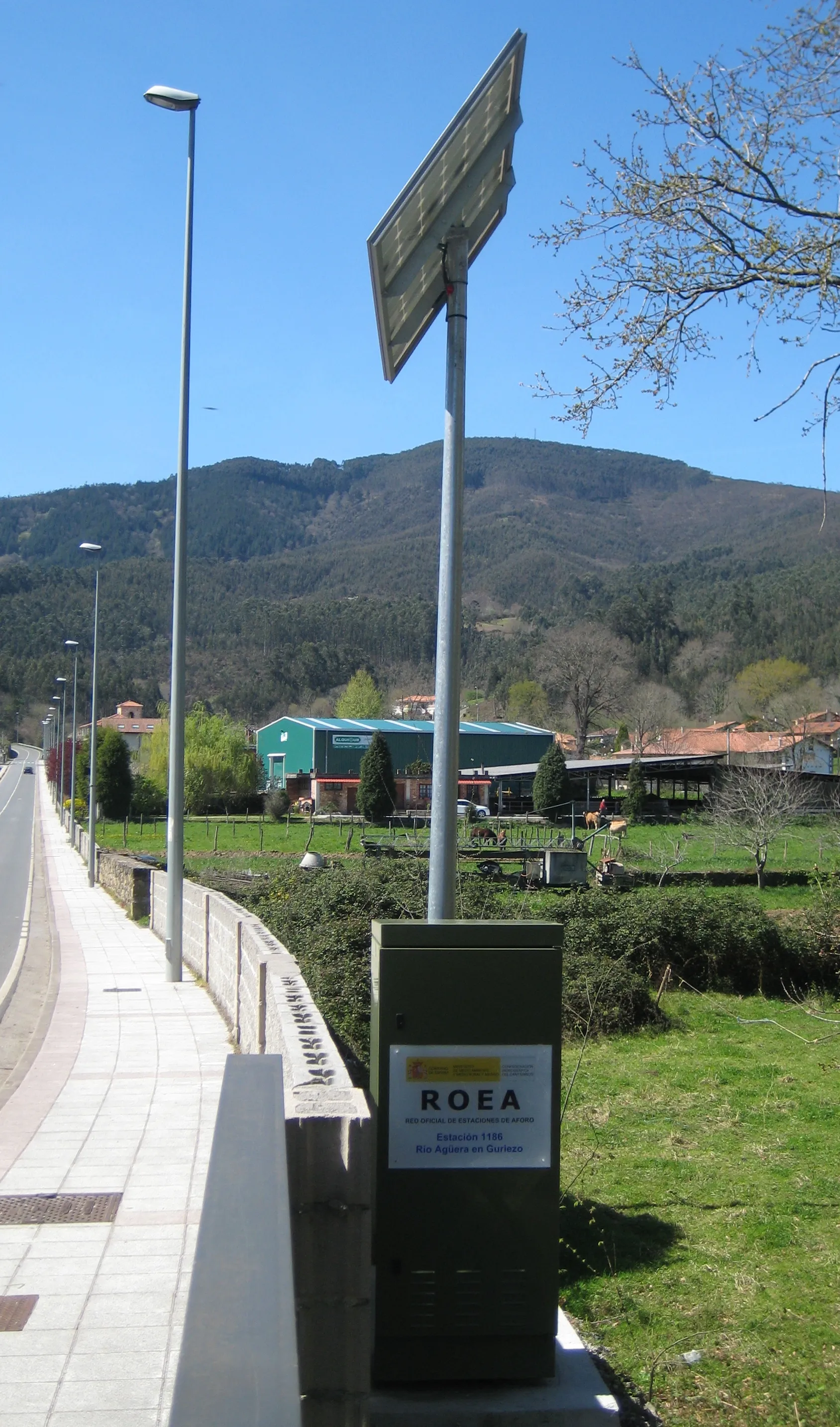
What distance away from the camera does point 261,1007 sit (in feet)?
25.7

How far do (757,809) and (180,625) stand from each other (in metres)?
28.5

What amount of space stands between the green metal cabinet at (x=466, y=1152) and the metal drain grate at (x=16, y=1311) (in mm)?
1937

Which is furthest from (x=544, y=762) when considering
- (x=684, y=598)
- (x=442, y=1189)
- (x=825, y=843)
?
(x=684, y=598)

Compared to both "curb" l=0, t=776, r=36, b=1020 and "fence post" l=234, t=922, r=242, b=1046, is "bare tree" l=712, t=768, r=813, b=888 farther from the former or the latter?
"fence post" l=234, t=922, r=242, b=1046

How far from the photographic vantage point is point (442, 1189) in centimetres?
375

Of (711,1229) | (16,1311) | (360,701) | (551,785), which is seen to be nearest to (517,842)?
(551,785)

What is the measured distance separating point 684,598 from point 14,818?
114m

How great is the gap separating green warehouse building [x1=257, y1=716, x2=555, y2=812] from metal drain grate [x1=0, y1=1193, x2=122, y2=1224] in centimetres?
7403

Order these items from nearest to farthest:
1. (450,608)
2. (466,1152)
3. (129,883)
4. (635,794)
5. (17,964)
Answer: (466,1152), (450,608), (17,964), (129,883), (635,794)

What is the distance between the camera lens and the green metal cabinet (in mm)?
3740

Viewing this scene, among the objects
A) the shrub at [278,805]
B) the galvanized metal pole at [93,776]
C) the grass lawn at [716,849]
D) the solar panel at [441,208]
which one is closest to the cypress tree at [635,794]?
the grass lawn at [716,849]

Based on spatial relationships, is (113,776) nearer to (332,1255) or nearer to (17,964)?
(17,964)

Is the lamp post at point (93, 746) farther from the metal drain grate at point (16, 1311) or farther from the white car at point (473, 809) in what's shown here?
the white car at point (473, 809)

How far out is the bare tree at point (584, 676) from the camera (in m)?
106
